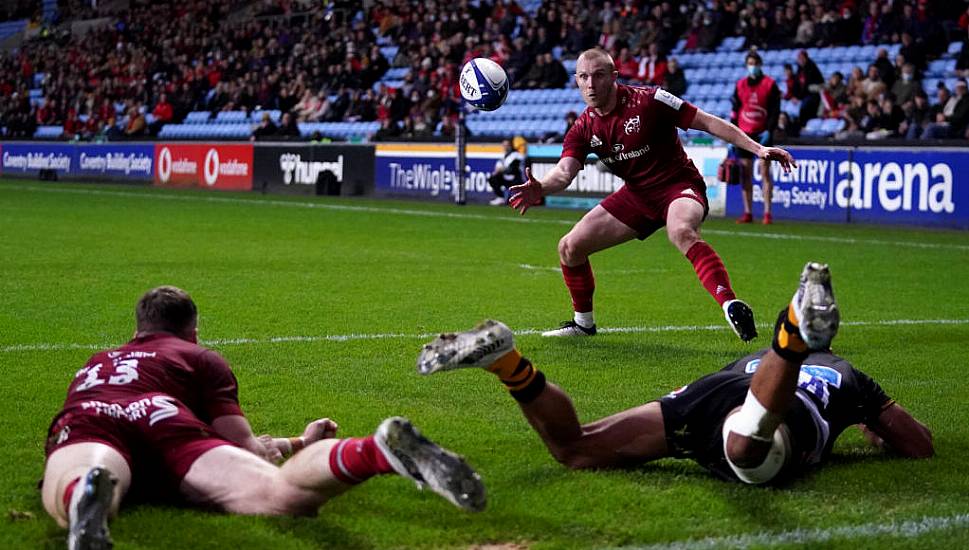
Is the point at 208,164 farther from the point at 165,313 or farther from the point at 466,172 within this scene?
the point at 165,313

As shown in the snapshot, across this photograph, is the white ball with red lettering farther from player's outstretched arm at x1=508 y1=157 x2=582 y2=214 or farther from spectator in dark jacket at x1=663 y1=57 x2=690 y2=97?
spectator in dark jacket at x1=663 y1=57 x2=690 y2=97

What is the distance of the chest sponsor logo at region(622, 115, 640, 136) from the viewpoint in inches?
334

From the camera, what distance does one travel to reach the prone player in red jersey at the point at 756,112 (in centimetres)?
1870

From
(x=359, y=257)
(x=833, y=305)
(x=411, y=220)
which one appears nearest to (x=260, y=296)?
(x=359, y=257)

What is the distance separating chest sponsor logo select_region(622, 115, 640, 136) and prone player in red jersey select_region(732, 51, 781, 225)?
34.4 feet

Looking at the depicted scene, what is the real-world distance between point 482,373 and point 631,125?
237cm

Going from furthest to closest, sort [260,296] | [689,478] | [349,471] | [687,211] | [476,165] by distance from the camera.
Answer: [476,165] → [260,296] → [687,211] → [689,478] → [349,471]

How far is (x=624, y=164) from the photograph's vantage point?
338 inches

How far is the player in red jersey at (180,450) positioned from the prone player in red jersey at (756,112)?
1502 cm

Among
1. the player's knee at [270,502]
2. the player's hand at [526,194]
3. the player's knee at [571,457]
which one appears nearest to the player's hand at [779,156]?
the player's hand at [526,194]

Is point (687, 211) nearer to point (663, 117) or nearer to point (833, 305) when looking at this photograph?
point (663, 117)

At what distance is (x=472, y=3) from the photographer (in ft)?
108

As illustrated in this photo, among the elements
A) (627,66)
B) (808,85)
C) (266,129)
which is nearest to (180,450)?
(808,85)

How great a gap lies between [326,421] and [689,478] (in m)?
1.38
